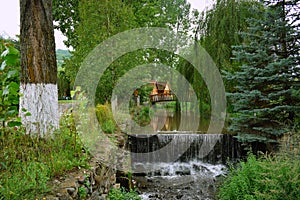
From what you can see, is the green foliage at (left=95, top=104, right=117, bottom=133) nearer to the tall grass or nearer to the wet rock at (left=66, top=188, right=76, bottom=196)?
the tall grass

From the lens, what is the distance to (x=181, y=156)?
6938 millimetres

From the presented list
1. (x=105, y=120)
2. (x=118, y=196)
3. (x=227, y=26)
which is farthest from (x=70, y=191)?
(x=227, y=26)

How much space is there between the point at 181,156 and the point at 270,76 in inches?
128

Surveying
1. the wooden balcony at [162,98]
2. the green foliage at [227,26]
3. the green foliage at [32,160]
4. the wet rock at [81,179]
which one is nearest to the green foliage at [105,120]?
the green foliage at [32,160]

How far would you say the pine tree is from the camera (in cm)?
534

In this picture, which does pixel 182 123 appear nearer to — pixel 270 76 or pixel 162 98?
pixel 270 76

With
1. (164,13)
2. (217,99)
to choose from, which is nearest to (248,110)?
(217,99)

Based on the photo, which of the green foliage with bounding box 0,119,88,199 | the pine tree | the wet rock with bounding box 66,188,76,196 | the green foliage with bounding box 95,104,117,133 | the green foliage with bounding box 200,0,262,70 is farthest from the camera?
the green foliage with bounding box 200,0,262,70

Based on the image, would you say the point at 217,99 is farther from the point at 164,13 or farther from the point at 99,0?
the point at 164,13

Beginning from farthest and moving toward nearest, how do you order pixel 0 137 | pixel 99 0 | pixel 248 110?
1. pixel 99 0
2. pixel 248 110
3. pixel 0 137

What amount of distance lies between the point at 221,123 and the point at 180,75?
8.01ft

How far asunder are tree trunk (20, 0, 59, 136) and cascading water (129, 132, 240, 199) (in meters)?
2.92

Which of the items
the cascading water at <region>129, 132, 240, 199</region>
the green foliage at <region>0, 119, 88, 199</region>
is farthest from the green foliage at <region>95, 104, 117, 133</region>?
the green foliage at <region>0, 119, 88, 199</region>

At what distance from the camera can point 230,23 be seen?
7035mm
